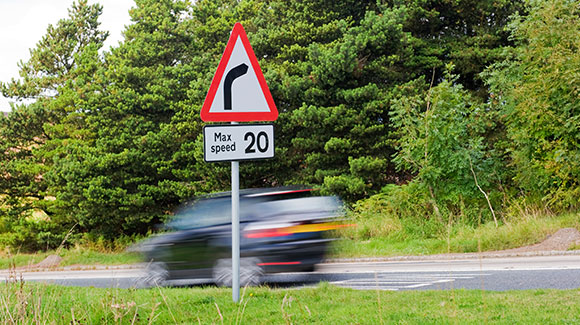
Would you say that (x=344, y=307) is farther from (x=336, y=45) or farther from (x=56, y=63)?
(x=56, y=63)

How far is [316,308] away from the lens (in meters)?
6.16

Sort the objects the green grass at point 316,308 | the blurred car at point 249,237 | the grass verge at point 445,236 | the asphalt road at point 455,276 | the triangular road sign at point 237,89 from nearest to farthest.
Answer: the green grass at point 316,308, the triangular road sign at point 237,89, the asphalt road at point 455,276, the blurred car at point 249,237, the grass verge at point 445,236

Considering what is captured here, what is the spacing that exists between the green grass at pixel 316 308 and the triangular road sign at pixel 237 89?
6.00 feet

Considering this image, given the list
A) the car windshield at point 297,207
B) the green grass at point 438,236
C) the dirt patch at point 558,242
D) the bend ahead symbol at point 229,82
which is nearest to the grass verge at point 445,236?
the green grass at point 438,236

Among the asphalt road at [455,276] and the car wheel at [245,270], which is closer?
the asphalt road at [455,276]

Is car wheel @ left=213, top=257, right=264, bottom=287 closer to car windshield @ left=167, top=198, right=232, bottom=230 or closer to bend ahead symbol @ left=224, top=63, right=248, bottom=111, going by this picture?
car windshield @ left=167, top=198, right=232, bottom=230

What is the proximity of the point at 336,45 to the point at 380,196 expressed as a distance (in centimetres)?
776

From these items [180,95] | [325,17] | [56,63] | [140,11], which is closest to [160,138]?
[180,95]

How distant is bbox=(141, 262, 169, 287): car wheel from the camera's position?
31.3 ft

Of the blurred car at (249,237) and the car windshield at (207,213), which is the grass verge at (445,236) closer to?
the blurred car at (249,237)

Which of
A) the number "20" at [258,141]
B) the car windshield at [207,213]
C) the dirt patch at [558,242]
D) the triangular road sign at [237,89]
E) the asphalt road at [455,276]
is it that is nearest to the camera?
the triangular road sign at [237,89]

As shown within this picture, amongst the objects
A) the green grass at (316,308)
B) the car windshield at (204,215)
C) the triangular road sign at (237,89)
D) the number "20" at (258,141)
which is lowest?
the green grass at (316,308)

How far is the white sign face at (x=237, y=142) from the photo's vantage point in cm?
589

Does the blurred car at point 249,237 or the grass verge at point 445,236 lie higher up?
the blurred car at point 249,237
